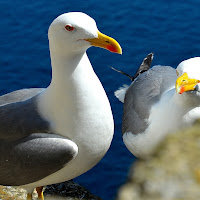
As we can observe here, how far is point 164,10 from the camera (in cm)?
1009

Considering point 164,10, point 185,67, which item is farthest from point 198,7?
point 185,67

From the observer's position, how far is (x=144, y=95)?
20.7 feet

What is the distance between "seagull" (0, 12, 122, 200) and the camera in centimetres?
439

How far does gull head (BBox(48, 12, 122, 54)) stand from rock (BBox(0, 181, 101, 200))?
7.73 ft

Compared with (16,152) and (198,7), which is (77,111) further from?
(198,7)

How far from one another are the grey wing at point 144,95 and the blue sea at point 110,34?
5.17 ft

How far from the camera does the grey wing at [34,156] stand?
4730mm

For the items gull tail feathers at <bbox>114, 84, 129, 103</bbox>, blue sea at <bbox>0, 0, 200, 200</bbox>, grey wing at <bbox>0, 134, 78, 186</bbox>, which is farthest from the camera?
blue sea at <bbox>0, 0, 200, 200</bbox>

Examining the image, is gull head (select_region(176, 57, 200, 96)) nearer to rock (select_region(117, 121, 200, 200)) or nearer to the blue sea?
rock (select_region(117, 121, 200, 200))

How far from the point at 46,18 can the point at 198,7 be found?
2.97 metres

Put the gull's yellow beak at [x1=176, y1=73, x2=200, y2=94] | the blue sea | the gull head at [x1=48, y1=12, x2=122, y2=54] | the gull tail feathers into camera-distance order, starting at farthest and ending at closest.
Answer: the blue sea → the gull tail feathers → the gull's yellow beak at [x1=176, y1=73, x2=200, y2=94] → the gull head at [x1=48, y1=12, x2=122, y2=54]

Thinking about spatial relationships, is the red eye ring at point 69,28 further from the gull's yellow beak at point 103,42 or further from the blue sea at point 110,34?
the blue sea at point 110,34

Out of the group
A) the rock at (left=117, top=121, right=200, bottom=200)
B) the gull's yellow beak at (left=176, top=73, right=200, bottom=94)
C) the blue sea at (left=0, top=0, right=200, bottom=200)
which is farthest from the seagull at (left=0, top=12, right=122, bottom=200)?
the blue sea at (left=0, top=0, right=200, bottom=200)

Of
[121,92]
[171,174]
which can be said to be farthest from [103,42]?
[121,92]
